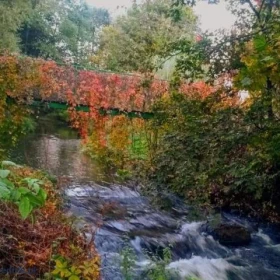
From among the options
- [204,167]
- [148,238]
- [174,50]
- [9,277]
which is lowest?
[148,238]

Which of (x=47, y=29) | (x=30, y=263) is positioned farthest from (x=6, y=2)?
(x=30, y=263)

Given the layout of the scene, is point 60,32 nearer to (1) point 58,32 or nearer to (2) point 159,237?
(1) point 58,32

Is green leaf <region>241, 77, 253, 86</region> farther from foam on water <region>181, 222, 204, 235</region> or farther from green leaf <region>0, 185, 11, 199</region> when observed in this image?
foam on water <region>181, 222, 204, 235</region>

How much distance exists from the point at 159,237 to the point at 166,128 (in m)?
2.26

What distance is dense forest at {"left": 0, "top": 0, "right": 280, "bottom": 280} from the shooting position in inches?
159

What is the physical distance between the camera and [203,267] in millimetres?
7164

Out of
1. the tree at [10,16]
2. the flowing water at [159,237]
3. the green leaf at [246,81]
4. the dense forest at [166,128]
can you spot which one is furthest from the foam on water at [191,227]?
the tree at [10,16]

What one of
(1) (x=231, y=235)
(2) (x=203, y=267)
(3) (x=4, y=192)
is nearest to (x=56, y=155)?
(1) (x=231, y=235)

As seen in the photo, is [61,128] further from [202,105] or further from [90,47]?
[202,105]

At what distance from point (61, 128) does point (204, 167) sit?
743 inches

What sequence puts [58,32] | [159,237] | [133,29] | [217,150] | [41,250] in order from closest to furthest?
[41,250]
[217,150]
[159,237]
[133,29]
[58,32]

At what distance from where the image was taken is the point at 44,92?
1188 centimetres

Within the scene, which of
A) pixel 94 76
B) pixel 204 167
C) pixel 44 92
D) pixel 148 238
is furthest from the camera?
pixel 94 76

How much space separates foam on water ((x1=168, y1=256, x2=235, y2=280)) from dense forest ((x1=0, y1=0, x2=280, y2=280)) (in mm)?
897
